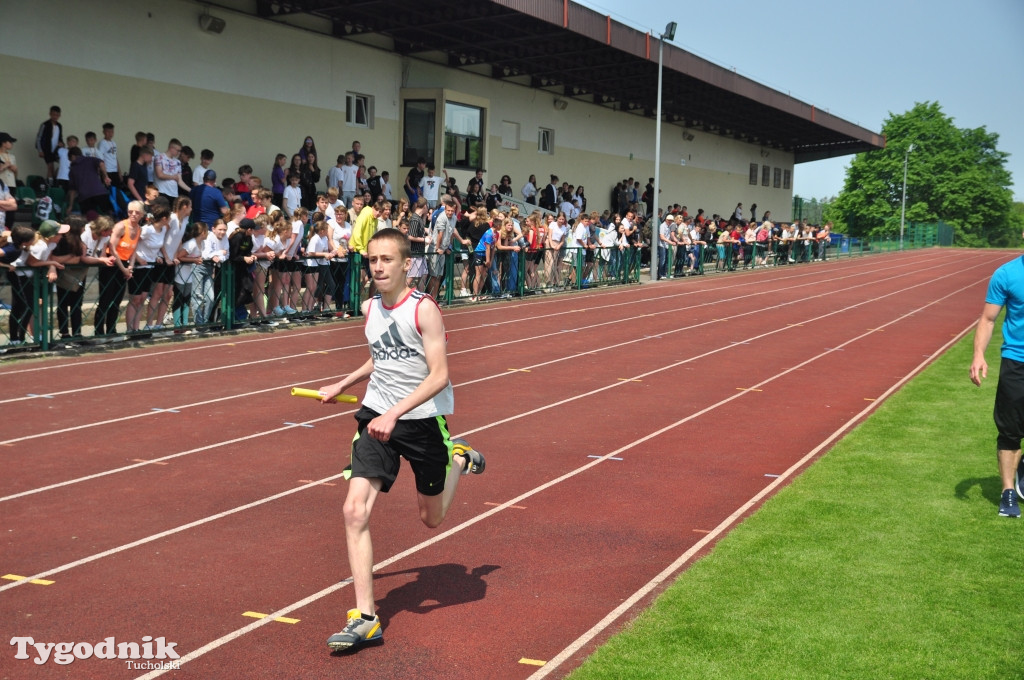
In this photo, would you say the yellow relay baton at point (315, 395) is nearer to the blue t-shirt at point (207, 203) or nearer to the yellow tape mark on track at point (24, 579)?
the yellow tape mark on track at point (24, 579)

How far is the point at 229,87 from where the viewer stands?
74.7 ft

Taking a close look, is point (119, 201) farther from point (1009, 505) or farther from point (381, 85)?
point (1009, 505)

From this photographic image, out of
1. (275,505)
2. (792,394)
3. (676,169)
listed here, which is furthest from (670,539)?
(676,169)

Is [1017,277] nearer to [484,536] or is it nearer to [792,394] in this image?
[484,536]

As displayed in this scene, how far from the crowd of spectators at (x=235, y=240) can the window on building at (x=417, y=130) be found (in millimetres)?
1055

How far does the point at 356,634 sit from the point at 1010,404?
468 centimetres

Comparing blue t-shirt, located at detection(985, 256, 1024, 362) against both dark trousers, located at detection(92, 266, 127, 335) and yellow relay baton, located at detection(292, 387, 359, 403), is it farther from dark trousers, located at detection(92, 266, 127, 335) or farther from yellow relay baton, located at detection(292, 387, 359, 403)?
dark trousers, located at detection(92, 266, 127, 335)

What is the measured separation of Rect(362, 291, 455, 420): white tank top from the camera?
5.03m

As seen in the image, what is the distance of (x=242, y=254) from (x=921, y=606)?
12.1m

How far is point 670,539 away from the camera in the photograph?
6.62m

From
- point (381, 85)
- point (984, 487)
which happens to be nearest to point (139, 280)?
point (984, 487)

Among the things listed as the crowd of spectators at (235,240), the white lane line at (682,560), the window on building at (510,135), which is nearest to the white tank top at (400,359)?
the white lane line at (682,560)

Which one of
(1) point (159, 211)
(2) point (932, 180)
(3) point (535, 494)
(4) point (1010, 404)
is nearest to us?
(4) point (1010, 404)

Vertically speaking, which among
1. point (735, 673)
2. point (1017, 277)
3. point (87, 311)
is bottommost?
point (735, 673)
